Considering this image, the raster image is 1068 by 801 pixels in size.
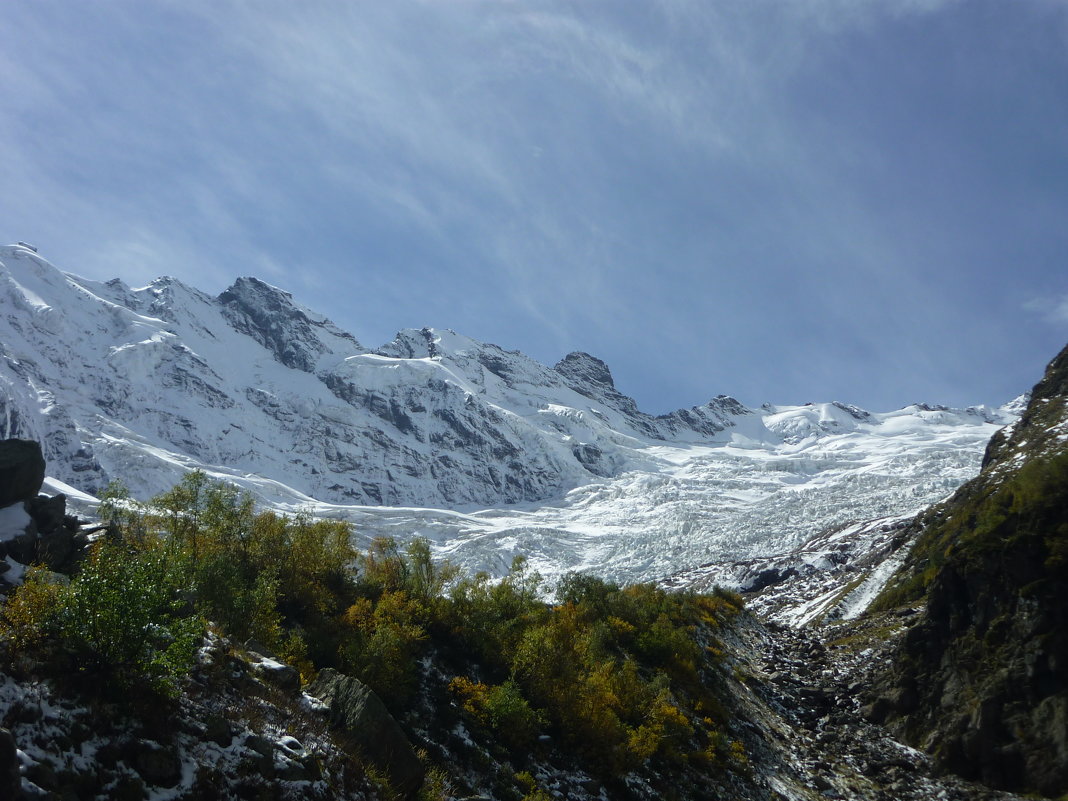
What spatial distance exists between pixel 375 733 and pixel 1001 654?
132 ft

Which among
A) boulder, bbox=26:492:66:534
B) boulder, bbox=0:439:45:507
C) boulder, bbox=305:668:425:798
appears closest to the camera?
boulder, bbox=305:668:425:798

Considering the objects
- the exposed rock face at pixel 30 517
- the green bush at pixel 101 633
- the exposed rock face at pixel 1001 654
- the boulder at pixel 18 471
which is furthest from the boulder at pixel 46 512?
the exposed rock face at pixel 1001 654

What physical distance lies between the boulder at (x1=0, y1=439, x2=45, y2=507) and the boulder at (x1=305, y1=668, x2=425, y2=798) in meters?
26.1

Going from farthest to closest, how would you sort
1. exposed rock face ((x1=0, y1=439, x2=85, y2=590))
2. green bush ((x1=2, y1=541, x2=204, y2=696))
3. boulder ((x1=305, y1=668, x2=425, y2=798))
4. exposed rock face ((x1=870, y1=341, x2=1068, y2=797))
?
exposed rock face ((x1=870, y1=341, x2=1068, y2=797)) < exposed rock face ((x1=0, y1=439, x2=85, y2=590)) < boulder ((x1=305, y1=668, x2=425, y2=798)) < green bush ((x1=2, y1=541, x2=204, y2=696))

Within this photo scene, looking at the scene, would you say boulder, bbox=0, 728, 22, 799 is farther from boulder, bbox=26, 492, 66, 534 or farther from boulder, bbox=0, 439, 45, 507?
boulder, bbox=0, 439, 45, 507

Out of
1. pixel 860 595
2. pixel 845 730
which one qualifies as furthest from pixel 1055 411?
pixel 845 730

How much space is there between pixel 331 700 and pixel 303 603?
1501 cm

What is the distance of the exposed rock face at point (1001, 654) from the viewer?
35.0 meters

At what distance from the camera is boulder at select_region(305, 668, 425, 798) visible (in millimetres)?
18688

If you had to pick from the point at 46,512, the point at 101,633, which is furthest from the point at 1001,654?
the point at 46,512

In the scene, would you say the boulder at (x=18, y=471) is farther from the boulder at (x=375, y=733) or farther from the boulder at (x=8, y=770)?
the boulder at (x=8, y=770)

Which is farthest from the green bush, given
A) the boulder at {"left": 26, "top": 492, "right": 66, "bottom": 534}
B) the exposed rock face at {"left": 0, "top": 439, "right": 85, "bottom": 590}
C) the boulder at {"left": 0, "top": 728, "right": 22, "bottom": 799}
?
the boulder at {"left": 26, "top": 492, "right": 66, "bottom": 534}

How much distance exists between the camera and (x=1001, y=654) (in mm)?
39938

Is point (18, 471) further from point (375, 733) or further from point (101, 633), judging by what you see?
point (375, 733)
